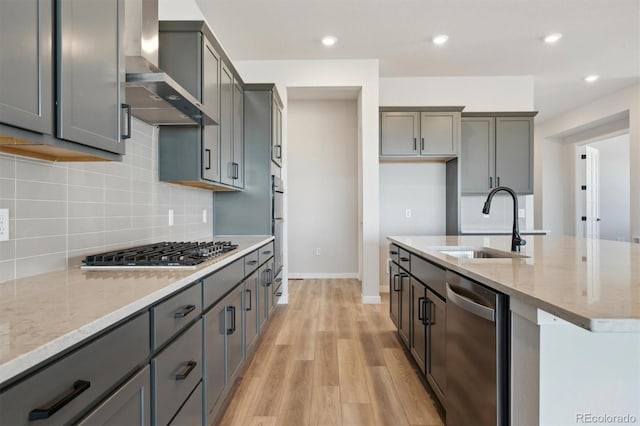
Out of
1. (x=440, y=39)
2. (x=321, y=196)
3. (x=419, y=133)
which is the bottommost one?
(x=321, y=196)

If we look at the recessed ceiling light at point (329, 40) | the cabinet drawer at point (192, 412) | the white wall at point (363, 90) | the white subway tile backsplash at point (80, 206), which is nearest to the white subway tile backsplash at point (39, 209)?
the white subway tile backsplash at point (80, 206)

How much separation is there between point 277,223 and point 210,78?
1681mm

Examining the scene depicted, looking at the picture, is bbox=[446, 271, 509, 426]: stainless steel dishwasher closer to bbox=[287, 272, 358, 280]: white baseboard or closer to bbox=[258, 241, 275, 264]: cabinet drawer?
bbox=[258, 241, 275, 264]: cabinet drawer

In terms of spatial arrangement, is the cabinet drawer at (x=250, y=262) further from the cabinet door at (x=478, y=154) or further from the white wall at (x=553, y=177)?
the white wall at (x=553, y=177)

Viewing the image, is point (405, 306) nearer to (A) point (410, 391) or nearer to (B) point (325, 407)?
(A) point (410, 391)

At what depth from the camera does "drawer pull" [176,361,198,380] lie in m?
1.26

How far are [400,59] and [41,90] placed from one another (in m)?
4.01

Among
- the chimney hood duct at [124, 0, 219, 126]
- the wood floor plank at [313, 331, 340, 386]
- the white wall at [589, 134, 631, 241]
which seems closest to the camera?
the chimney hood duct at [124, 0, 219, 126]

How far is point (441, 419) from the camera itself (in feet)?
5.98

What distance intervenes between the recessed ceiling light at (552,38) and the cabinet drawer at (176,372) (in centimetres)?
443

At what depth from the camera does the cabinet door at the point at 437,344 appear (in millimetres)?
1686

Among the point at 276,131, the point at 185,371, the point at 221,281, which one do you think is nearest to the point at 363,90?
the point at 276,131

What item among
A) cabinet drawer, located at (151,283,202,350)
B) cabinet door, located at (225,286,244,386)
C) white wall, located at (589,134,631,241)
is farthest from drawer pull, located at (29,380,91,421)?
white wall, located at (589,134,631,241)

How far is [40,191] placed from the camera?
1.36 meters
